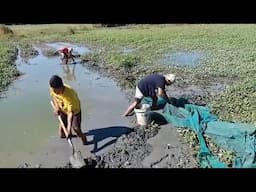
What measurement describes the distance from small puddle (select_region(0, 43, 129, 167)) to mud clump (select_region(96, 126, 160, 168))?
392 mm

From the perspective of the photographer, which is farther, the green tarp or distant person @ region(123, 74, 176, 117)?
distant person @ region(123, 74, 176, 117)

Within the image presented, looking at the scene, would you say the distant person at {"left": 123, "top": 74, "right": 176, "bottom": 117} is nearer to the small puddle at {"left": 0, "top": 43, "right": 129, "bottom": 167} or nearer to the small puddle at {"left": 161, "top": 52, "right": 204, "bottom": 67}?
the small puddle at {"left": 0, "top": 43, "right": 129, "bottom": 167}

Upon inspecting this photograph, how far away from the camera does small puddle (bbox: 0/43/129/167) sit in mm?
7359

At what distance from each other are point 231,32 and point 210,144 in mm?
17035

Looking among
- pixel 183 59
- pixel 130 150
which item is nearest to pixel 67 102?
pixel 130 150

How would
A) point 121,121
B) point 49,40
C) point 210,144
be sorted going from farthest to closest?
point 49,40 < point 121,121 < point 210,144

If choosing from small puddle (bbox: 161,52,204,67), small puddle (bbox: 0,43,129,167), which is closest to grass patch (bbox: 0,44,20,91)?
small puddle (bbox: 0,43,129,167)

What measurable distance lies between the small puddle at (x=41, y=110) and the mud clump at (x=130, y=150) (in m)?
0.39

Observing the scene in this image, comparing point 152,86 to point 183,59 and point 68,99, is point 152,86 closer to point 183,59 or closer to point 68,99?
point 68,99

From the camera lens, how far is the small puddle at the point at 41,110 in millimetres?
7359

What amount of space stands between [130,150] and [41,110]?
3.27 metres

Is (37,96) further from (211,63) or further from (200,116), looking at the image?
(211,63)
